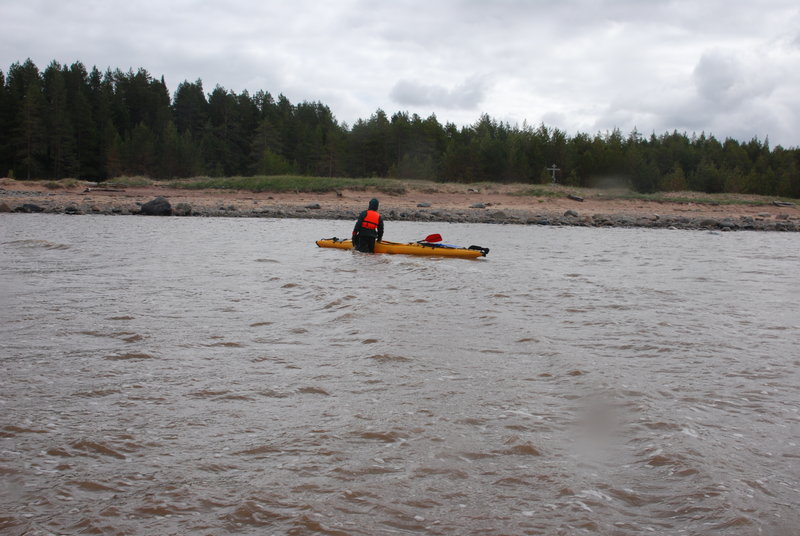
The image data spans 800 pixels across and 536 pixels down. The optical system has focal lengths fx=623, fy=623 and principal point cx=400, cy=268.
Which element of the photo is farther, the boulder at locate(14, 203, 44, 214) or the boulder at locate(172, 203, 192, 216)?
the boulder at locate(172, 203, 192, 216)

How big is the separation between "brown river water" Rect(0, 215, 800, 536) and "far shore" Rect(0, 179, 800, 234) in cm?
2165

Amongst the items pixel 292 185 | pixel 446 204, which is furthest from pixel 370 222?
pixel 292 185

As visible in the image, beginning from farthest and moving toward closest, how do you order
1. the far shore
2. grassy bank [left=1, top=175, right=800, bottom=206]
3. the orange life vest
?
grassy bank [left=1, top=175, right=800, bottom=206] < the far shore < the orange life vest

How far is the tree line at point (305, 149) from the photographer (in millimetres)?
50656

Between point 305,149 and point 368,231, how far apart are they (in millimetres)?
55145

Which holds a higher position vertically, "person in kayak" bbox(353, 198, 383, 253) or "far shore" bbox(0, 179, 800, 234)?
"far shore" bbox(0, 179, 800, 234)

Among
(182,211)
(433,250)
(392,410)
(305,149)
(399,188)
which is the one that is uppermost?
(305,149)

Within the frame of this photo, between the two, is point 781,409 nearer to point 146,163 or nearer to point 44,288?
point 44,288

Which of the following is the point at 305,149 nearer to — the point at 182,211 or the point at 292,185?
the point at 292,185

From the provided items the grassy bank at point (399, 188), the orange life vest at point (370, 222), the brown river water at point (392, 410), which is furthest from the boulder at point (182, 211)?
the brown river water at point (392, 410)

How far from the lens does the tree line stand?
166 feet

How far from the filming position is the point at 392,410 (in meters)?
4.38

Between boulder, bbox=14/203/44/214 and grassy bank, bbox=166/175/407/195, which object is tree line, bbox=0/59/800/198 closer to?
grassy bank, bbox=166/175/407/195

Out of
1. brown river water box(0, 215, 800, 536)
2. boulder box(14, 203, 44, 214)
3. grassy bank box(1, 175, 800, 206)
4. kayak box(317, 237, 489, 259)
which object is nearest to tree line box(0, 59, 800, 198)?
grassy bank box(1, 175, 800, 206)
